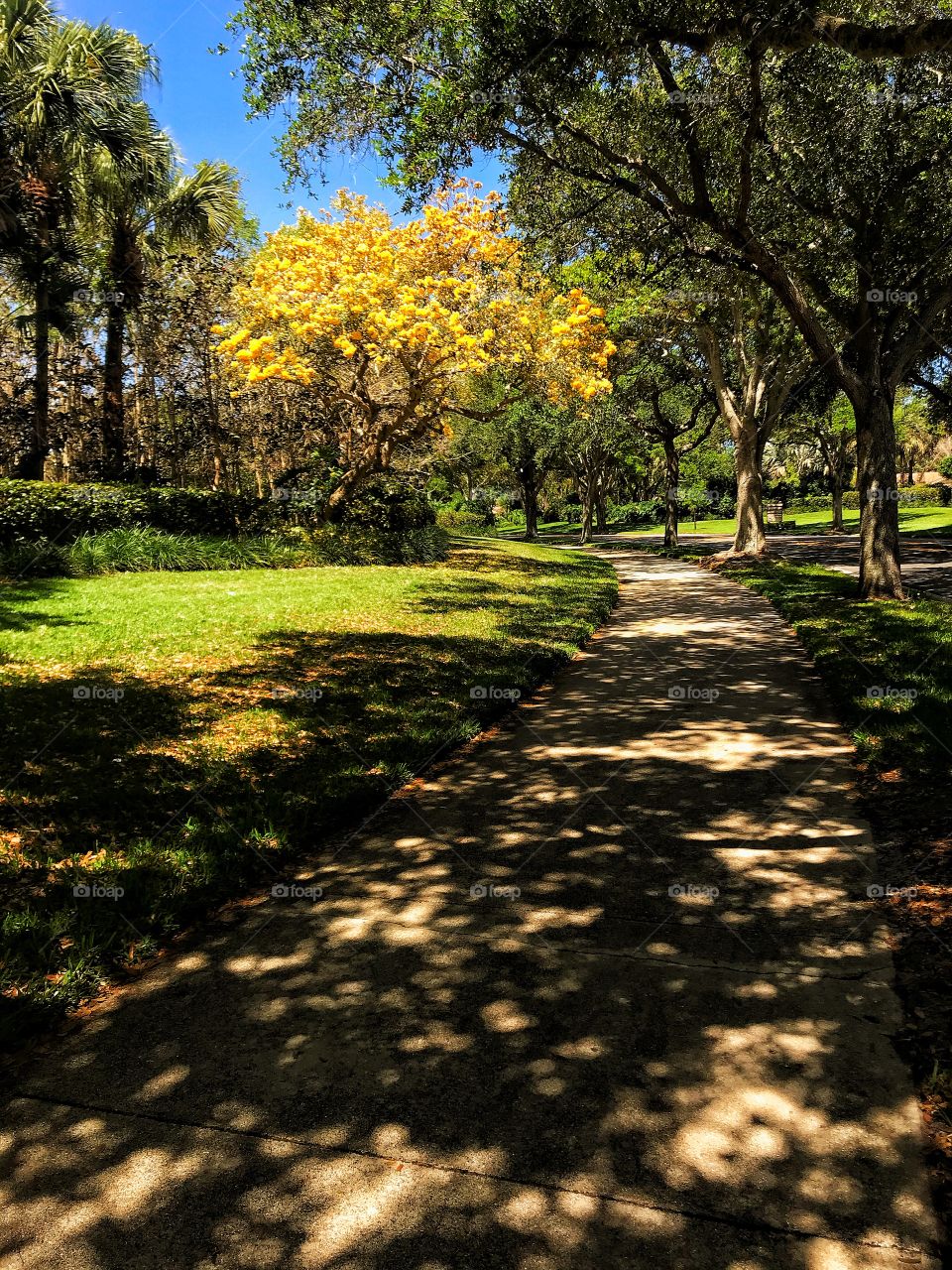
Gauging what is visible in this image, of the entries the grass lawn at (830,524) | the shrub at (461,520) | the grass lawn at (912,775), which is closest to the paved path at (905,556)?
the grass lawn at (830,524)

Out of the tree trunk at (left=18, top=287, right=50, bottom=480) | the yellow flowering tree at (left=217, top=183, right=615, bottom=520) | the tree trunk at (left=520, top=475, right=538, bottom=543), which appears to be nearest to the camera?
the yellow flowering tree at (left=217, top=183, right=615, bottom=520)

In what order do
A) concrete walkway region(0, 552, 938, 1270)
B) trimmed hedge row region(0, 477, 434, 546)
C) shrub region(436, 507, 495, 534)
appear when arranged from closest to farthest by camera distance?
concrete walkway region(0, 552, 938, 1270) → trimmed hedge row region(0, 477, 434, 546) → shrub region(436, 507, 495, 534)

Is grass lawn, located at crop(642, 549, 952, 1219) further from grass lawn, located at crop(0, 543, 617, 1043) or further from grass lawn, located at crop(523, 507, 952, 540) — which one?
grass lawn, located at crop(523, 507, 952, 540)

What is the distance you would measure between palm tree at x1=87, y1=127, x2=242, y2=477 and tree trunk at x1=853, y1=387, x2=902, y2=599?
1522 centimetres

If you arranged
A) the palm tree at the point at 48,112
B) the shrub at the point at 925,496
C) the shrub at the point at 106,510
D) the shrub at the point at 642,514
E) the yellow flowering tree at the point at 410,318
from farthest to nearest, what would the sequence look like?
the shrub at the point at 642,514, the shrub at the point at 925,496, the yellow flowering tree at the point at 410,318, the palm tree at the point at 48,112, the shrub at the point at 106,510

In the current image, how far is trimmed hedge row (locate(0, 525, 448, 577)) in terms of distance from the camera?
1269 cm

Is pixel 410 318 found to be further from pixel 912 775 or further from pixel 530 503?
pixel 530 503

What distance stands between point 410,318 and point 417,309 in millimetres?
511

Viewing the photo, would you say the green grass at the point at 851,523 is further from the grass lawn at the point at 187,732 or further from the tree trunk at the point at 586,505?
the grass lawn at the point at 187,732

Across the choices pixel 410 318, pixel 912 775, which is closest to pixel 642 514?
pixel 410 318

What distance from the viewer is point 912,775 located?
518 centimetres

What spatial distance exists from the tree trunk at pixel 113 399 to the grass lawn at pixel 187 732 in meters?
5.86

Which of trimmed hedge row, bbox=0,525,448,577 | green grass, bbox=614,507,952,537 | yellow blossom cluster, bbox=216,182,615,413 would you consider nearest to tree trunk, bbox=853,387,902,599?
yellow blossom cluster, bbox=216,182,615,413

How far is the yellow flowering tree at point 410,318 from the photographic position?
15305mm
